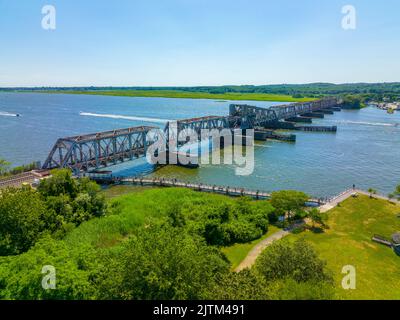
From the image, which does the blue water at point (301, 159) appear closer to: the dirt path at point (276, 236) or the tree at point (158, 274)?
the dirt path at point (276, 236)

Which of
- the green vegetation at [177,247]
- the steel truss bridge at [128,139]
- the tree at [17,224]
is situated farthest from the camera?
the steel truss bridge at [128,139]

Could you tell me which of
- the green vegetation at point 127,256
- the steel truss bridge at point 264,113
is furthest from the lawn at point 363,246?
the steel truss bridge at point 264,113

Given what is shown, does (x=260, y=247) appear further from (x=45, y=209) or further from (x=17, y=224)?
(x=17, y=224)

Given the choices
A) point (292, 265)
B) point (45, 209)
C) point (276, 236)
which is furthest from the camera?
point (276, 236)

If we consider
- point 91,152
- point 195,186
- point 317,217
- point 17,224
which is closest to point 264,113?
point 91,152

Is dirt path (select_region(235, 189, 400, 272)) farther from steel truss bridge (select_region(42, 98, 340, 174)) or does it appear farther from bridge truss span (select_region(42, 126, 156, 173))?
steel truss bridge (select_region(42, 98, 340, 174))

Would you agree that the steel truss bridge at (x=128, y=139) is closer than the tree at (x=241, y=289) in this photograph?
No
